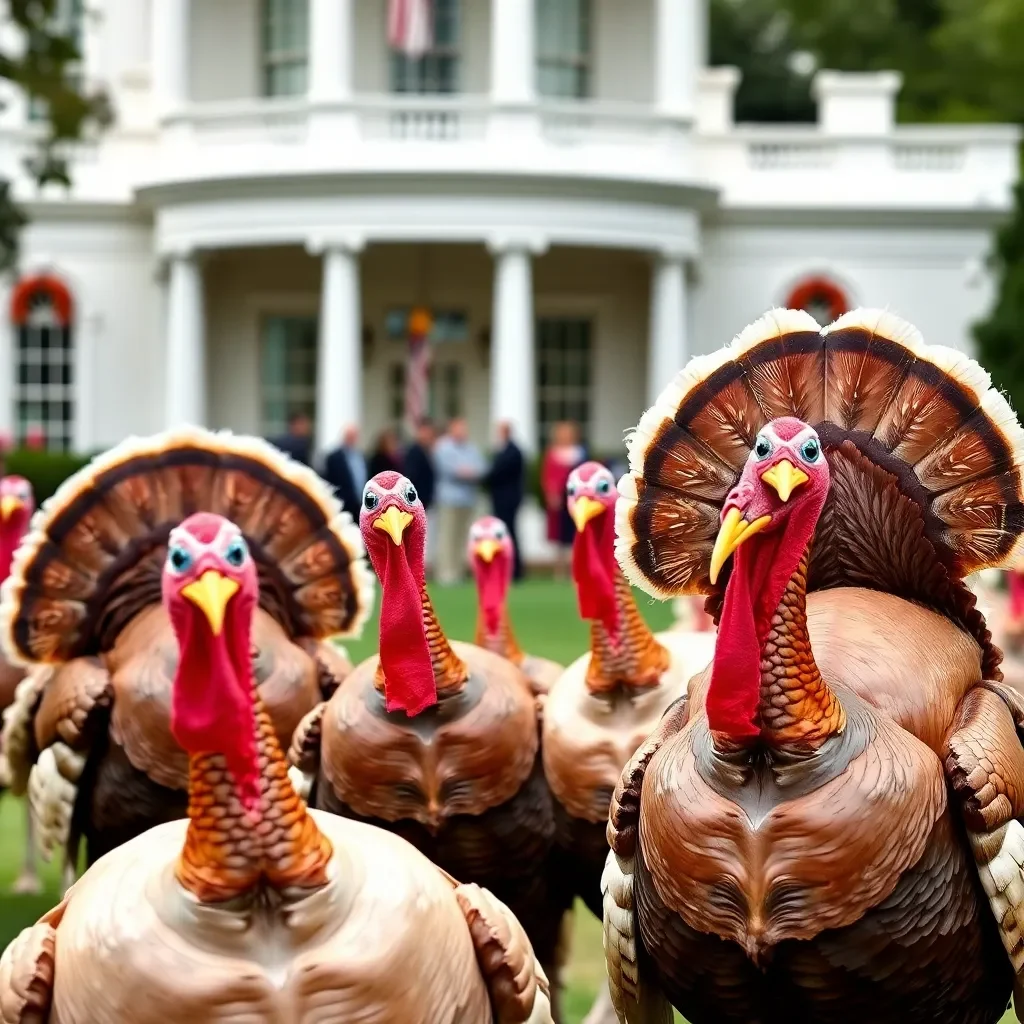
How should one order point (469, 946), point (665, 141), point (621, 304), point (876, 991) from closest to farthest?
point (469, 946)
point (876, 991)
point (665, 141)
point (621, 304)

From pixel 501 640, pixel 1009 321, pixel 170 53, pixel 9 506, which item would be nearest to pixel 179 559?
pixel 501 640

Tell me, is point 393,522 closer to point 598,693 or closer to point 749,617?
point 598,693

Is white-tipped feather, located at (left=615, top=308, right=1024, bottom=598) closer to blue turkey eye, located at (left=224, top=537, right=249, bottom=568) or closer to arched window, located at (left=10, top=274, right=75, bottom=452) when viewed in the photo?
blue turkey eye, located at (left=224, top=537, right=249, bottom=568)

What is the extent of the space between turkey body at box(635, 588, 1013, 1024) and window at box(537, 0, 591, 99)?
92.9ft

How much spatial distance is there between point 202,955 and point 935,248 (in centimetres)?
2820

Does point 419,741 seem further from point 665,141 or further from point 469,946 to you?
point 665,141

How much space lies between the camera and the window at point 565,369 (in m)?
31.9

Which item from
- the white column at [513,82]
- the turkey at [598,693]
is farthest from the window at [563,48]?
the turkey at [598,693]

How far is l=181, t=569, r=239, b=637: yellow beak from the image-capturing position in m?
3.78

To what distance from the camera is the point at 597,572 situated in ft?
22.5

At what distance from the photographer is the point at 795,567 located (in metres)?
4.50

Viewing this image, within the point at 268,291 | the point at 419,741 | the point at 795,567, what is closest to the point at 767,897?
the point at 795,567

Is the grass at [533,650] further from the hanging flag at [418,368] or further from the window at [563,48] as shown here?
the window at [563,48]

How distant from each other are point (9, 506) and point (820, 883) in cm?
560
